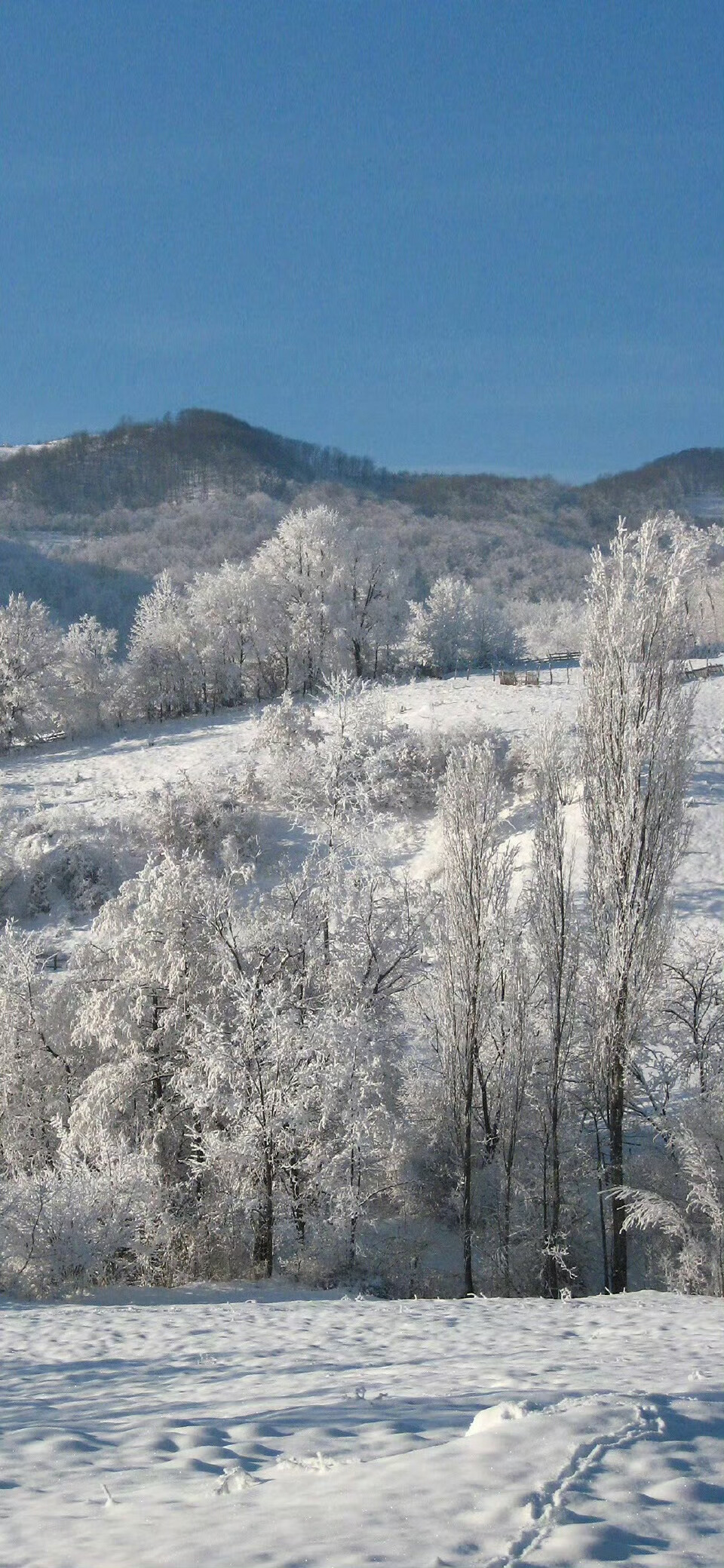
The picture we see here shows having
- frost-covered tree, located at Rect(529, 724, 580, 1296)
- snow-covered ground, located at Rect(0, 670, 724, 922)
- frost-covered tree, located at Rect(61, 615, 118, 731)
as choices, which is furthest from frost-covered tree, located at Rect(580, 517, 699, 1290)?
frost-covered tree, located at Rect(61, 615, 118, 731)

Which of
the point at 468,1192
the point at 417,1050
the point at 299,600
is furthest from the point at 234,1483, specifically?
the point at 299,600

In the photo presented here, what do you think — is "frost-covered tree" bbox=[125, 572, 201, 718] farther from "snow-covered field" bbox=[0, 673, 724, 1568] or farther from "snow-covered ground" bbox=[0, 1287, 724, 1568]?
"snow-covered ground" bbox=[0, 1287, 724, 1568]

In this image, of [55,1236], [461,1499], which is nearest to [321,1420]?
[461,1499]

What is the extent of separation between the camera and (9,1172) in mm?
19438

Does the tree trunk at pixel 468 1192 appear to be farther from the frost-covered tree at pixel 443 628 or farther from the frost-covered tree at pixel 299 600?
the frost-covered tree at pixel 443 628

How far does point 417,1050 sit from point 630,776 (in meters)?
10.6

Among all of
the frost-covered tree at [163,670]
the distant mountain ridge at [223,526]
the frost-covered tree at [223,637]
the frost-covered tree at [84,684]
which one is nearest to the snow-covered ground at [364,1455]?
the frost-covered tree at [84,684]

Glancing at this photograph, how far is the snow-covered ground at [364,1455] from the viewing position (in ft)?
12.1

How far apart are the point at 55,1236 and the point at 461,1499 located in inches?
493

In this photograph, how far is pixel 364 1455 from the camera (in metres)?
4.76

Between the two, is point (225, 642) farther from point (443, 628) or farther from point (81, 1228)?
point (81, 1228)

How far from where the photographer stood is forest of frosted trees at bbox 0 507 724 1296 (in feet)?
53.2

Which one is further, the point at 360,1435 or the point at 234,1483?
the point at 360,1435

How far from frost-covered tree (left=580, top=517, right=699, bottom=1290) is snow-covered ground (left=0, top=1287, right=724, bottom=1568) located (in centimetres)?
728
